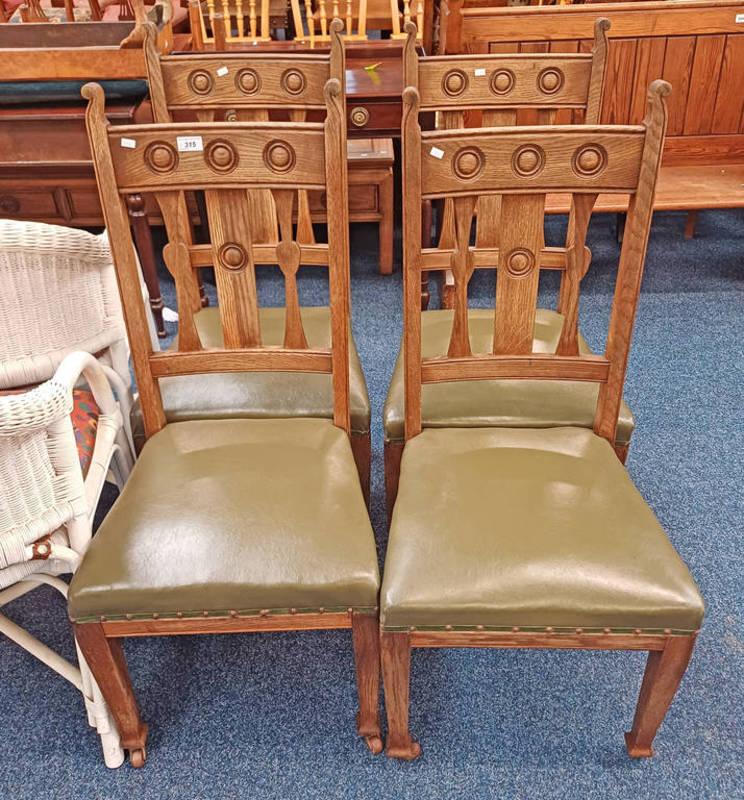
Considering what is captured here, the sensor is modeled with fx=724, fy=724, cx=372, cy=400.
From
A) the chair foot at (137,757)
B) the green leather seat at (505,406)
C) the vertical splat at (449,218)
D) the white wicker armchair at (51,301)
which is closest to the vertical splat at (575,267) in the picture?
the green leather seat at (505,406)

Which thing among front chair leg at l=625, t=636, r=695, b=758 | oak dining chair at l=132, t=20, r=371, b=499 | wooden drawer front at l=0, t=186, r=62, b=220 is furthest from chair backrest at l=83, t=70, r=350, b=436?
wooden drawer front at l=0, t=186, r=62, b=220

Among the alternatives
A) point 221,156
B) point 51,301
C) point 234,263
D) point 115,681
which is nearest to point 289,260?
point 234,263

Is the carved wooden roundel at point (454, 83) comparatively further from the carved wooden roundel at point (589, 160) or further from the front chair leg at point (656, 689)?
the front chair leg at point (656, 689)

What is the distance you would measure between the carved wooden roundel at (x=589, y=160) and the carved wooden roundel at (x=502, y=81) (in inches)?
21.1

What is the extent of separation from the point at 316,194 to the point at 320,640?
189 centimetres

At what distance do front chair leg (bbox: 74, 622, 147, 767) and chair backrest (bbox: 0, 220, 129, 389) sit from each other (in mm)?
633

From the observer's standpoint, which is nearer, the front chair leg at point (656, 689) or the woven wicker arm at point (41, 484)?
the woven wicker arm at point (41, 484)

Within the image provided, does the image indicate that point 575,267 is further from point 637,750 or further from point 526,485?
point 637,750

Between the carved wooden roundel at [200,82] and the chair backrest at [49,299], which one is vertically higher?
the carved wooden roundel at [200,82]

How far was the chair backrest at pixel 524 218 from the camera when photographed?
3.76ft

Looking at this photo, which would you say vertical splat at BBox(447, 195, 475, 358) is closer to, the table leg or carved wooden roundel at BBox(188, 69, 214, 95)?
carved wooden roundel at BBox(188, 69, 214, 95)

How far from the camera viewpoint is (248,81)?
5.54 feet

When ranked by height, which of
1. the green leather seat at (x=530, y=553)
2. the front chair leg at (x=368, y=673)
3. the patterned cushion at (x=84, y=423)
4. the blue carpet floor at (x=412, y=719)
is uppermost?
the patterned cushion at (x=84, y=423)

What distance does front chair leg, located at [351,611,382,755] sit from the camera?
1.13 m
